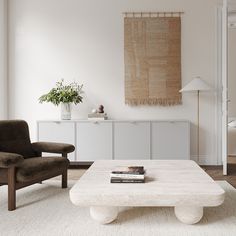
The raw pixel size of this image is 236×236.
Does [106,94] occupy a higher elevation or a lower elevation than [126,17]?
lower

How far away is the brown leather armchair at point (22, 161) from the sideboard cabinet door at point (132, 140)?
1.22 meters

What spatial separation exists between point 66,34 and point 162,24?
1.52 m

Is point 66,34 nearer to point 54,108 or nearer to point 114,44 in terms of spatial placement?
point 114,44

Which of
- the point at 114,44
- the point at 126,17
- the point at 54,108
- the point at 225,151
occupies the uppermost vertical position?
the point at 126,17

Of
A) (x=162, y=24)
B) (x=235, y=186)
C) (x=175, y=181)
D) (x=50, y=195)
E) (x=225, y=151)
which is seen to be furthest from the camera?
(x=162, y=24)

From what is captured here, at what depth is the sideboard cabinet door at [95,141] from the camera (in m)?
4.71

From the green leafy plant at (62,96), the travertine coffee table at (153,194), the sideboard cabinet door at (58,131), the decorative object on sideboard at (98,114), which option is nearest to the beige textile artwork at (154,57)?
the decorative object on sideboard at (98,114)

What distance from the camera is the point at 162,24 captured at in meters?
5.00

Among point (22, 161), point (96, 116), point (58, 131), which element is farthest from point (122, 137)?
point (22, 161)

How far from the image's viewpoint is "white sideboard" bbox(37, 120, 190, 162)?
466 centimetres

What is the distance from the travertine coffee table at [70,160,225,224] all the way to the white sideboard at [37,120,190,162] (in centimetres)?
195

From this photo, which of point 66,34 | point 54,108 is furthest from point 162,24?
point 54,108

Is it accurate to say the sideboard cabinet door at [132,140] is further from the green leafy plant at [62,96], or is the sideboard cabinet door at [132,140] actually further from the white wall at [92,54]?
the green leafy plant at [62,96]

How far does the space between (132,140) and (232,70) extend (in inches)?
70.9
